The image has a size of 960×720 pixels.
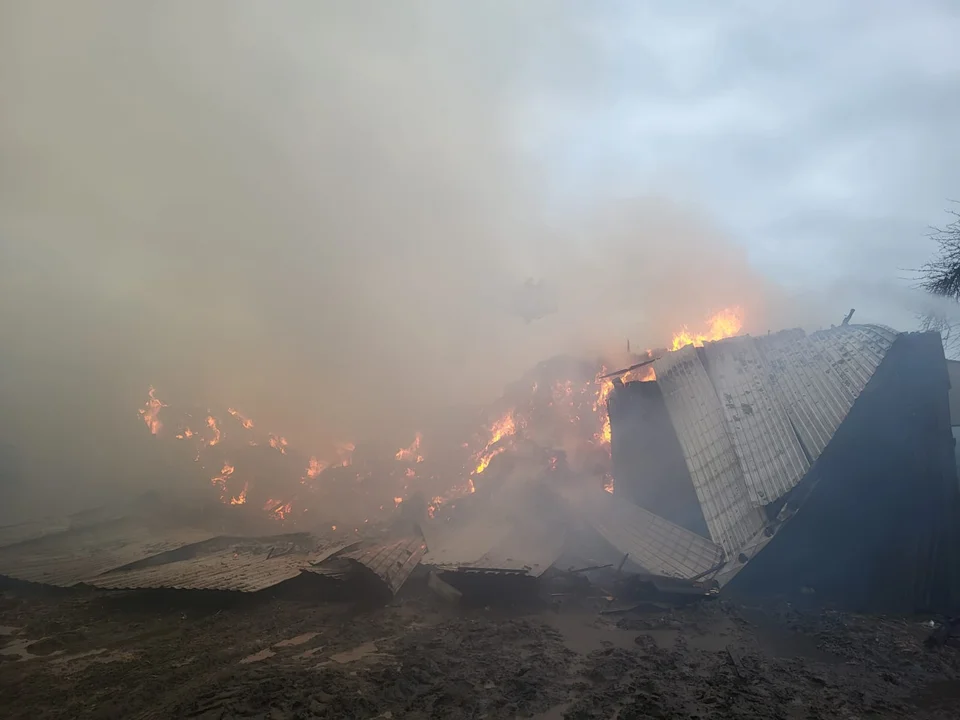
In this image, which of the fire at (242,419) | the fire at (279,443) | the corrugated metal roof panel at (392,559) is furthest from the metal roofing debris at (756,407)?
the fire at (242,419)

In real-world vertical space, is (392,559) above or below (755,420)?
below

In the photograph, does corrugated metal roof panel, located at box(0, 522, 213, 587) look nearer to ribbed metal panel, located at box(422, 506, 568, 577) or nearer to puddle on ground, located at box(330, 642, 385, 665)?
puddle on ground, located at box(330, 642, 385, 665)

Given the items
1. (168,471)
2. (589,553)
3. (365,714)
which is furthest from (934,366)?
(168,471)

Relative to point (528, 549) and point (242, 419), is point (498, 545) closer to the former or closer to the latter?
point (528, 549)

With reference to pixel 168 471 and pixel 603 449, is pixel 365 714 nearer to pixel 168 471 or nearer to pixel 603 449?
pixel 603 449

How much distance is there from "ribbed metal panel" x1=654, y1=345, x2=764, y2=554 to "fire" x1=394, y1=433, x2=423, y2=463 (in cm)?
1406

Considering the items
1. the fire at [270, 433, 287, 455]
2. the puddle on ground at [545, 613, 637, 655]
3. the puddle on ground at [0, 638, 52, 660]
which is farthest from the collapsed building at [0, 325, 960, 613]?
the fire at [270, 433, 287, 455]

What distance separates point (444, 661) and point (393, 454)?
19928mm

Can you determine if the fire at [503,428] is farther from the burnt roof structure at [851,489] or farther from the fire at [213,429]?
the fire at [213,429]

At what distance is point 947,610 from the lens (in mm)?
13594

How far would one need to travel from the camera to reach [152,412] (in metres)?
32.0

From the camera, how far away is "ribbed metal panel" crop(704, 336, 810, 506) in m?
15.2

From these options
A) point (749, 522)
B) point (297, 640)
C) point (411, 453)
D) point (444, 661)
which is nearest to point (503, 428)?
point (411, 453)

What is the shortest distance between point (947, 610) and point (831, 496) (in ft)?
12.0
